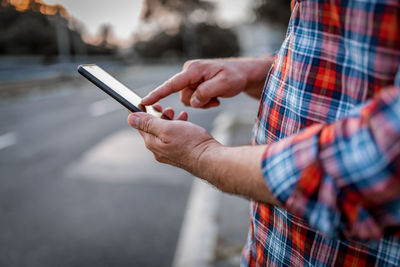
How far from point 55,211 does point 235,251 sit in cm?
217

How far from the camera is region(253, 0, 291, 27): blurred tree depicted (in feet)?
57.8

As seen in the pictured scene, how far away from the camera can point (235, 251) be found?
2.71 m

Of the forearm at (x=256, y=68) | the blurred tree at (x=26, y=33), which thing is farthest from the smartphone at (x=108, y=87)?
the blurred tree at (x=26, y=33)

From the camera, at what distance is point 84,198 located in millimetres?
3867

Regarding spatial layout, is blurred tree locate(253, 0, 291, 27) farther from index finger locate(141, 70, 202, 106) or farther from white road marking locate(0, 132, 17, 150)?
index finger locate(141, 70, 202, 106)

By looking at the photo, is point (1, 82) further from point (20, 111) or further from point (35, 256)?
point (35, 256)

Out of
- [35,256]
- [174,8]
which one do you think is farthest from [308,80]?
[174,8]

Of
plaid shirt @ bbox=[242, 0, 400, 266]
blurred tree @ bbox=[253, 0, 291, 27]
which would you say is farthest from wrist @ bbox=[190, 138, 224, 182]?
blurred tree @ bbox=[253, 0, 291, 27]

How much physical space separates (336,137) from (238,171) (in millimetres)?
267

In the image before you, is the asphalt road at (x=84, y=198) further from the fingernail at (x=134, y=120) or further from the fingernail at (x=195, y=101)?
the fingernail at (x=134, y=120)

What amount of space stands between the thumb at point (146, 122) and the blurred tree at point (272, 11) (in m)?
17.6

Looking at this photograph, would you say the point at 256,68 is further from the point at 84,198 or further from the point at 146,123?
the point at 84,198

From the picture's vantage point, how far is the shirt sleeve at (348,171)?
62cm

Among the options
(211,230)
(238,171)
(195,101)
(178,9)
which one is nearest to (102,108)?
(211,230)
